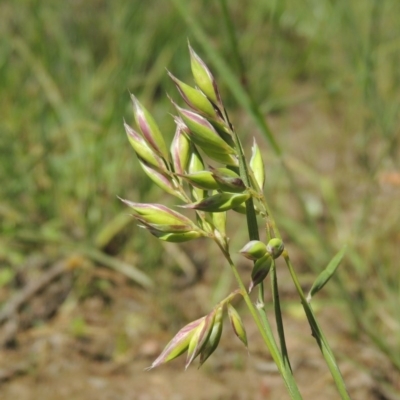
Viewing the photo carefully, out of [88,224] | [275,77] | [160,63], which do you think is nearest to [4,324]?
[88,224]

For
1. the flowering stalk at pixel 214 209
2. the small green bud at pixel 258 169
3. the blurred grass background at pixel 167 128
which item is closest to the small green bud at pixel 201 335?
the flowering stalk at pixel 214 209

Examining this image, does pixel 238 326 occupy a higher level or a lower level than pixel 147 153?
lower

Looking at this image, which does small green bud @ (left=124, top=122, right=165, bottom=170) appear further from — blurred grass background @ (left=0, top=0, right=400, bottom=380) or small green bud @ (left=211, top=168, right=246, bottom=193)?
blurred grass background @ (left=0, top=0, right=400, bottom=380)

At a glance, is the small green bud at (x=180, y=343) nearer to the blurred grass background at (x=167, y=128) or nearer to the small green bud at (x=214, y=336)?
the small green bud at (x=214, y=336)

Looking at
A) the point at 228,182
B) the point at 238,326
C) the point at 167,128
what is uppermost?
the point at 228,182

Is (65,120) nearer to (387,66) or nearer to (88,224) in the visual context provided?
(88,224)

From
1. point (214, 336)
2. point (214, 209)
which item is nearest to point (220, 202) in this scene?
point (214, 209)

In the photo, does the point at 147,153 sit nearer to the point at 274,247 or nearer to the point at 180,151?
the point at 180,151
